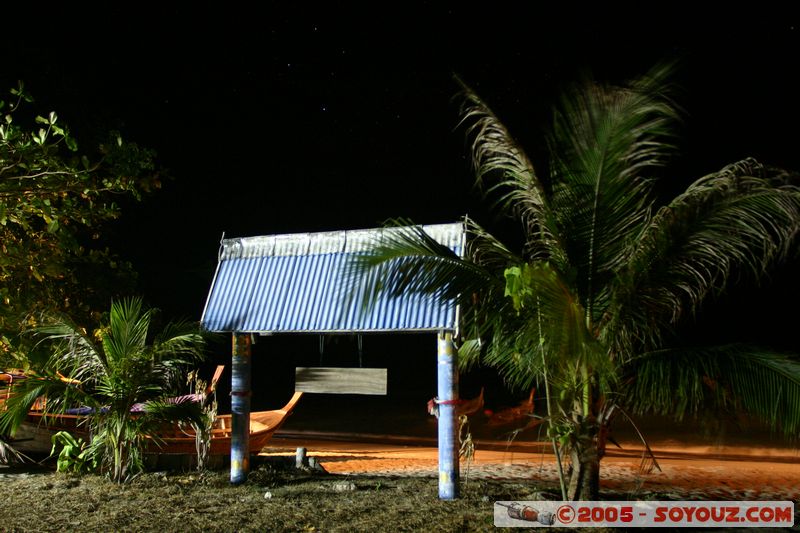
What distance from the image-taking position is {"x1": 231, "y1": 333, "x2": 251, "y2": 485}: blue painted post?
28.9 feet

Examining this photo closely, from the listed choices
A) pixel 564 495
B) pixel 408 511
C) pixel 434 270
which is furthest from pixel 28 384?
pixel 564 495

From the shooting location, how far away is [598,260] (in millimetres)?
6496

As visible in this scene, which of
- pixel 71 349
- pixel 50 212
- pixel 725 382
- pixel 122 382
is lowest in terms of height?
pixel 122 382

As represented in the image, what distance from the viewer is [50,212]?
7688 mm

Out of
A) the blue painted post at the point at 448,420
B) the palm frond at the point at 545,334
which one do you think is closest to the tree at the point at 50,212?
the blue painted post at the point at 448,420

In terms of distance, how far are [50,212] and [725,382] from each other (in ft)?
21.8

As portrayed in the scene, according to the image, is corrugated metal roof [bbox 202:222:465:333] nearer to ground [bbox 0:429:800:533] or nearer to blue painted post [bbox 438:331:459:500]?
blue painted post [bbox 438:331:459:500]

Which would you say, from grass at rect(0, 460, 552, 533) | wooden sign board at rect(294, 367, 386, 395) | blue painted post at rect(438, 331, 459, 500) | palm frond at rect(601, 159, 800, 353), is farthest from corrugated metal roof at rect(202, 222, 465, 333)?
palm frond at rect(601, 159, 800, 353)

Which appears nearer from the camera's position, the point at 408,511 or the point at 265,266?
the point at 408,511

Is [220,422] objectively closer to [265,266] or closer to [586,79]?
[265,266]

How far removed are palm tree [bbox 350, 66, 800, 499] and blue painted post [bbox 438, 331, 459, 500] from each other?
0.93 metres

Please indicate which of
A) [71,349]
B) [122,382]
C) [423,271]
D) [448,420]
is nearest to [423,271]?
[423,271]

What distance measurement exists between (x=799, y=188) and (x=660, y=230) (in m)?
1.11

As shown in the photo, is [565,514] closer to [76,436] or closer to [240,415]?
[240,415]
